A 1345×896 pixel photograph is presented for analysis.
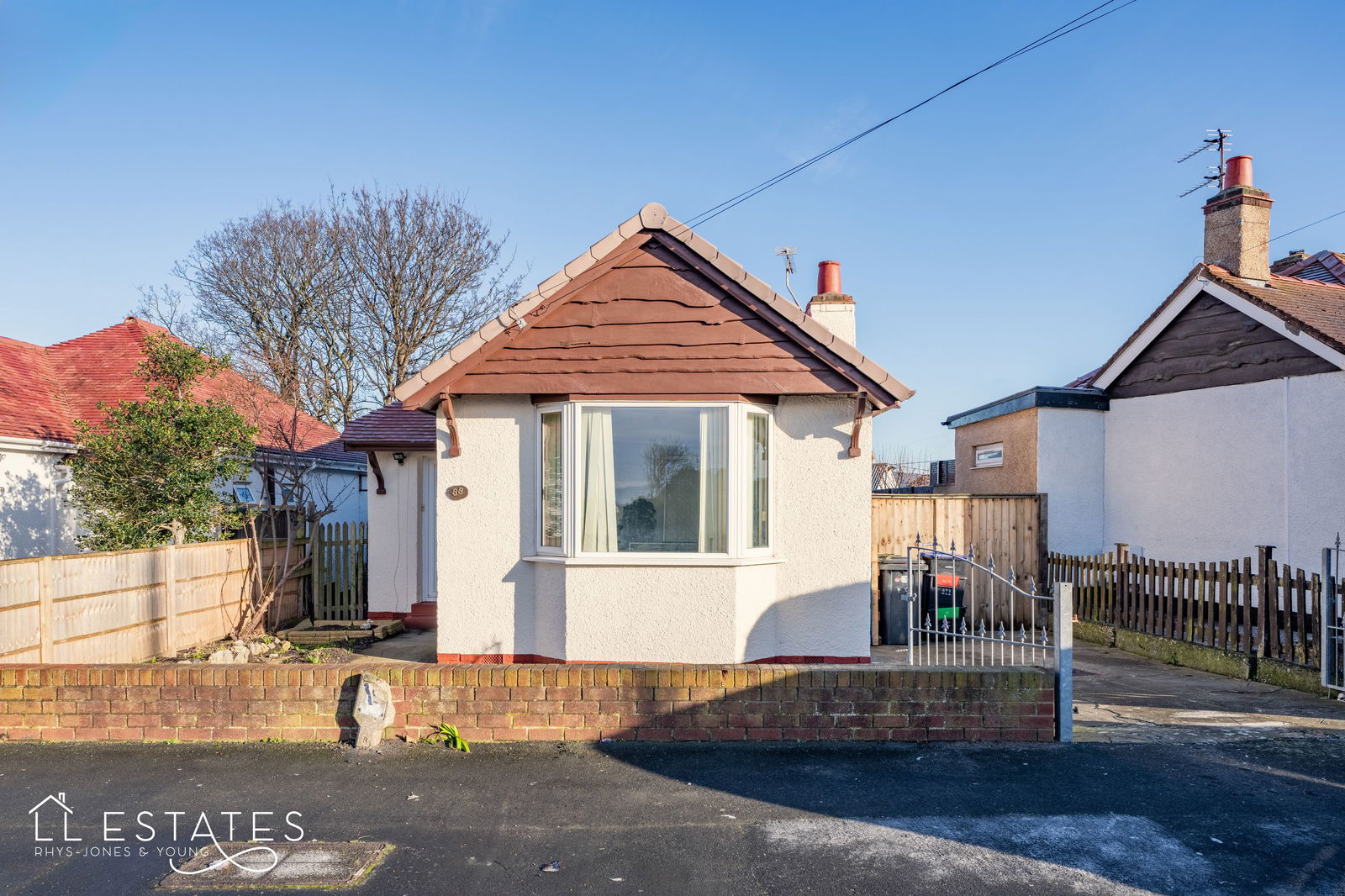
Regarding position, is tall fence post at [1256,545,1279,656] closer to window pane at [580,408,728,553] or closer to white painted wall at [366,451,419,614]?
window pane at [580,408,728,553]

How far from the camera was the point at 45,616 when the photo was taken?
7.32 m

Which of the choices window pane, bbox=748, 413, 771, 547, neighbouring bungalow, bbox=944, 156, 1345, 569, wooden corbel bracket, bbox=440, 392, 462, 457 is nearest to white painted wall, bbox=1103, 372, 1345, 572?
neighbouring bungalow, bbox=944, 156, 1345, 569

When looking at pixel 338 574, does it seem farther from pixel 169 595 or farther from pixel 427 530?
pixel 169 595

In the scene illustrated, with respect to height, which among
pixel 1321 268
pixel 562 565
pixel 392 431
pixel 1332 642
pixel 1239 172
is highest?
pixel 1239 172

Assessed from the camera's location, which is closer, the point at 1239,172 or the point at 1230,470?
the point at 1230,470

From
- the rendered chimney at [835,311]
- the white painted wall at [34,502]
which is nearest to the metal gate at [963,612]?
the rendered chimney at [835,311]

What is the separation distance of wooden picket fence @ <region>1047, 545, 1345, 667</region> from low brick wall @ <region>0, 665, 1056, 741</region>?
3.80m

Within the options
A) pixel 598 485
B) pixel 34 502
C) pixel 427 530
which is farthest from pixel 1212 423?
pixel 34 502

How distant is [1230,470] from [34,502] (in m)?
16.3

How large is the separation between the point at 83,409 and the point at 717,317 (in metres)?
12.2

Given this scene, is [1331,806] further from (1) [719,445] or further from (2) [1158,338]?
(2) [1158,338]

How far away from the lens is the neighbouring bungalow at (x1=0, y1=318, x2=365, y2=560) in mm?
11461

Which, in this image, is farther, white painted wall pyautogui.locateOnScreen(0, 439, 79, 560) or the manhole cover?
white painted wall pyautogui.locateOnScreen(0, 439, 79, 560)

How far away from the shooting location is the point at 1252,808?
4.97m
